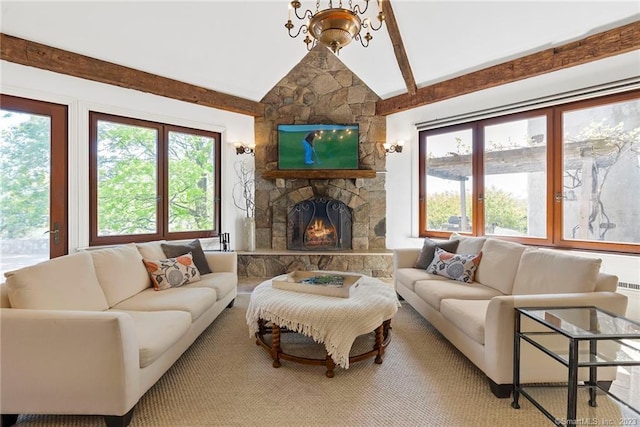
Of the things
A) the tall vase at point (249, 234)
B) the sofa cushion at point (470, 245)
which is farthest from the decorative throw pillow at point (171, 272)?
the sofa cushion at point (470, 245)

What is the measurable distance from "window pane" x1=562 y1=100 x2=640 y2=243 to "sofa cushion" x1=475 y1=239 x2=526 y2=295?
4.49 feet

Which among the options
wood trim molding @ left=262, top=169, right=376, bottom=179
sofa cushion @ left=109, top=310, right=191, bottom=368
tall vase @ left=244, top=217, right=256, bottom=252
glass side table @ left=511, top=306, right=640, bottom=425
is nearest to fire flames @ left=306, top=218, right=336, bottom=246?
wood trim molding @ left=262, top=169, right=376, bottom=179

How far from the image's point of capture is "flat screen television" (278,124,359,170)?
504cm

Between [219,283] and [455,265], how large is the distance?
2294mm

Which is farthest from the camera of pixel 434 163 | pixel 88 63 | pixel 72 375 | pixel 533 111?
pixel 434 163

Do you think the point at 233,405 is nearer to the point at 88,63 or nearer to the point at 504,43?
the point at 88,63

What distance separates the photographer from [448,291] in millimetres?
2725

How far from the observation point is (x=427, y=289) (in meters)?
2.88

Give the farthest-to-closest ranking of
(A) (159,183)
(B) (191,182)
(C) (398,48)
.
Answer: (B) (191,182), (A) (159,183), (C) (398,48)

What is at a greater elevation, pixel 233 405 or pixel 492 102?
pixel 492 102

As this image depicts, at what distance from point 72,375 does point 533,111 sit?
193 inches

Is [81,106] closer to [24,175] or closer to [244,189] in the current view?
[24,175]

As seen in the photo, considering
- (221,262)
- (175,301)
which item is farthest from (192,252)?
(175,301)

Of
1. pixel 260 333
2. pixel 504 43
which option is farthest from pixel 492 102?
pixel 260 333
